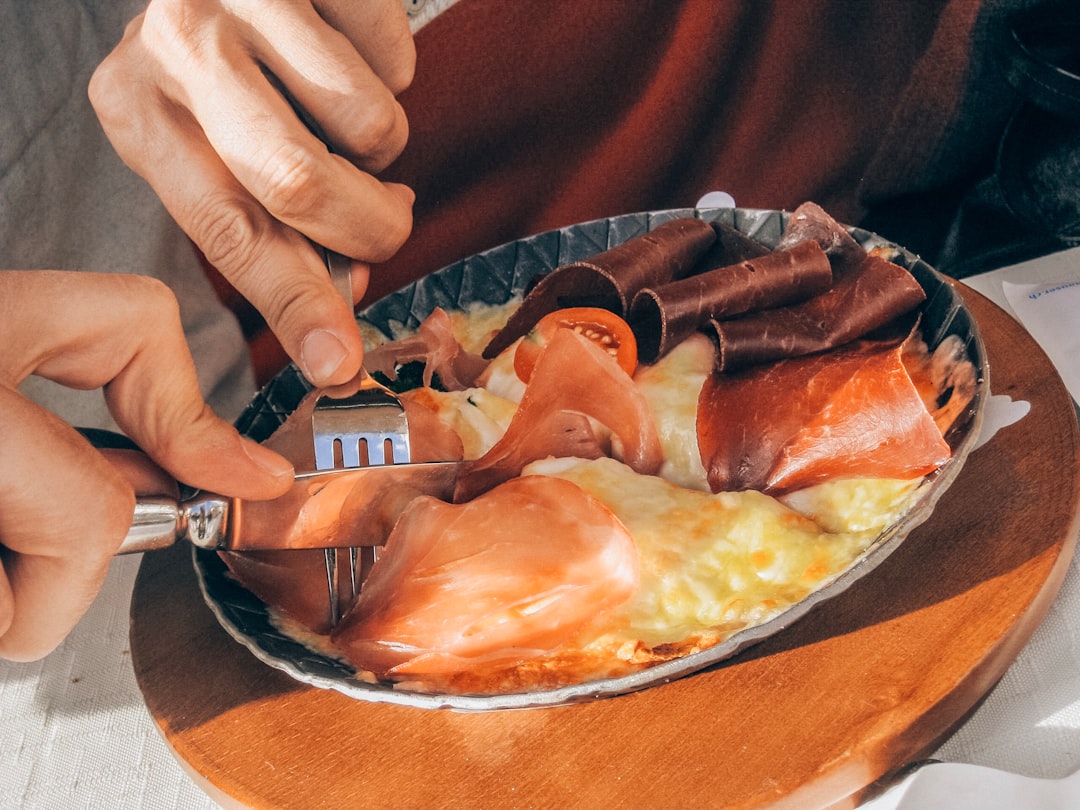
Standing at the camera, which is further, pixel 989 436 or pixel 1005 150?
pixel 1005 150

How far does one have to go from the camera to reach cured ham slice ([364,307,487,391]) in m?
1.38

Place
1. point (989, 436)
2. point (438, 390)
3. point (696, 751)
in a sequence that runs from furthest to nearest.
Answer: point (438, 390) → point (989, 436) → point (696, 751)

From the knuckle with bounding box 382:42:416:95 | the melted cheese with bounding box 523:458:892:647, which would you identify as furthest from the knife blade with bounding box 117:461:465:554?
the knuckle with bounding box 382:42:416:95

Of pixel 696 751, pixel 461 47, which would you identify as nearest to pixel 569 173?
pixel 461 47

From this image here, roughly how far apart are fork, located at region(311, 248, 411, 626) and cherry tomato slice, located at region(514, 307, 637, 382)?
0.25 metres

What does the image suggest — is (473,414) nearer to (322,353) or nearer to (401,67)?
(322,353)

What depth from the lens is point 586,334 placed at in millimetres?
1311

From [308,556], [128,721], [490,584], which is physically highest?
[490,584]

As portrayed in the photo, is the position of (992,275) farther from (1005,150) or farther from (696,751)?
(696,751)

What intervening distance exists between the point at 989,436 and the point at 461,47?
1326mm

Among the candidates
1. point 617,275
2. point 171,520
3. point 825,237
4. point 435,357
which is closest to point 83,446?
point 171,520

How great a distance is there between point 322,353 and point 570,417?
321 mm

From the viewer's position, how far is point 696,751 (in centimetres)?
93

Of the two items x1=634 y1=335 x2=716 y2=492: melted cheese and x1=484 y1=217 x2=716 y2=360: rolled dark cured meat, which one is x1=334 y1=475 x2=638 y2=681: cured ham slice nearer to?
x1=634 y1=335 x2=716 y2=492: melted cheese
